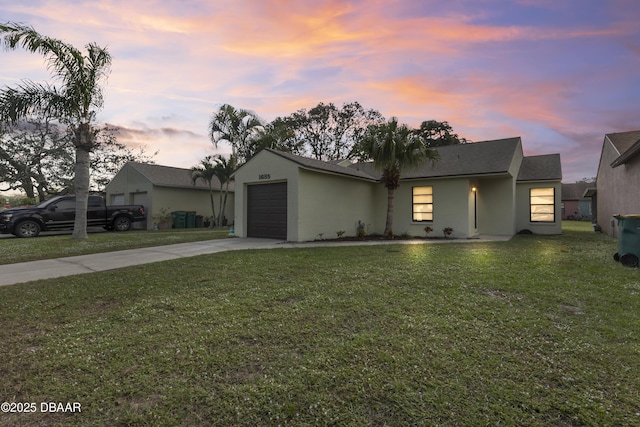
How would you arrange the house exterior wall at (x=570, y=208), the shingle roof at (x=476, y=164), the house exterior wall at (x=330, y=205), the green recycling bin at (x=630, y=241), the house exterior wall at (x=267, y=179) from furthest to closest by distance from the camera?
the house exterior wall at (x=570, y=208)
the shingle roof at (x=476, y=164)
the house exterior wall at (x=330, y=205)
the house exterior wall at (x=267, y=179)
the green recycling bin at (x=630, y=241)

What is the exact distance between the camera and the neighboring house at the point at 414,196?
38.2ft

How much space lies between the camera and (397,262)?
700 cm

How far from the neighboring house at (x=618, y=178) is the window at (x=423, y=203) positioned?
6551mm

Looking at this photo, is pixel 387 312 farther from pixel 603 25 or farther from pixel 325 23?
pixel 603 25

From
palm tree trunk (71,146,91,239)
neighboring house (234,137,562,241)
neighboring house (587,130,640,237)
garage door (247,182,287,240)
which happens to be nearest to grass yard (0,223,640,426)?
garage door (247,182,287,240)

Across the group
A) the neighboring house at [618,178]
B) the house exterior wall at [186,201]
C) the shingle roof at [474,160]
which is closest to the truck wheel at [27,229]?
the house exterior wall at [186,201]

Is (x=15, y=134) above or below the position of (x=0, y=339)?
above

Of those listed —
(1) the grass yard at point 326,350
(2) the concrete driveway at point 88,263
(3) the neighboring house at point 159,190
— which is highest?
(3) the neighboring house at point 159,190

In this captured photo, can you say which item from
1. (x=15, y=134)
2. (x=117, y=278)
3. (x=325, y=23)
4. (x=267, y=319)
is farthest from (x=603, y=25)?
(x=15, y=134)

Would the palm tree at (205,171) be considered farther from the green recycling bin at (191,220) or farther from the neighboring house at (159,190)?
the green recycling bin at (191,220)

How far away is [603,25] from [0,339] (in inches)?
574

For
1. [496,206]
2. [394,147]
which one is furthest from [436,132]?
[394,147]

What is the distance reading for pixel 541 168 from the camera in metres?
15.4

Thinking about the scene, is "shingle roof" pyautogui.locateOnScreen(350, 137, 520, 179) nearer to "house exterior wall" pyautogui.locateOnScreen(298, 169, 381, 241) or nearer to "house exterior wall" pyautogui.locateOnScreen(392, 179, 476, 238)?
"house exterior wall" pyautogui.locateOnScreen(392, 179, 476, 238)
